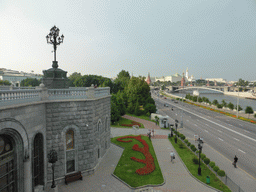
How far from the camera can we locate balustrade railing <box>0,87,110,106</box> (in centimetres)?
922

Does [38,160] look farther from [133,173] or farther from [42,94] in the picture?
[133,173]

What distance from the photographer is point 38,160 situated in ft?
40.7

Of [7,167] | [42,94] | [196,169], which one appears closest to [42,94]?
[42,94]

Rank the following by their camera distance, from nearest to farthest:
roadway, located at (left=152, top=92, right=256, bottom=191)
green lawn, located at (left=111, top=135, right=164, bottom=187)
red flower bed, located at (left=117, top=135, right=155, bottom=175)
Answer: green lawn, located at (left=111, top=135, right=164, bottom=187), red flower bed, located at (left=117, top=135, right=155, bottom=175), roadway, located at (left=152, top=92, right=256, bottom=191)

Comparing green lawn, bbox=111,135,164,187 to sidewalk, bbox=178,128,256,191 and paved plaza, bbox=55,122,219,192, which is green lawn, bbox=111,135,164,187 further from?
sidewalk, bbox=178,128,256,191

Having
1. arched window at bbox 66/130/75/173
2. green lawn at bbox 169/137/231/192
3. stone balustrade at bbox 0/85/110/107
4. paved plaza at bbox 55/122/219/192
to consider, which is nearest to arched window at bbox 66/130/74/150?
arched window at bbox 66/130/75/173

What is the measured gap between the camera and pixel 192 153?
70.5 ft

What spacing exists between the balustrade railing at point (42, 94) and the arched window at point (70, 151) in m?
3.25

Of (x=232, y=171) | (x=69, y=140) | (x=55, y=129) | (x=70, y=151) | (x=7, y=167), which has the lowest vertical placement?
(x=232, y=171)

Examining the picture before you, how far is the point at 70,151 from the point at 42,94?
A: 5.45m

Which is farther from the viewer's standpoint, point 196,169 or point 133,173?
point 196,169

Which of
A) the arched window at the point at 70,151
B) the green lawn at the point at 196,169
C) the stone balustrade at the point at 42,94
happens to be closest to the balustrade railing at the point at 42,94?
the stone balustrade at the point at 42,94

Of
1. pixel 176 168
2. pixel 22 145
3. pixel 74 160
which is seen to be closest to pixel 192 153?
pixel 176 168

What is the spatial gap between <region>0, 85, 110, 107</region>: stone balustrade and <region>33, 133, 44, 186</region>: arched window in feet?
9.74
